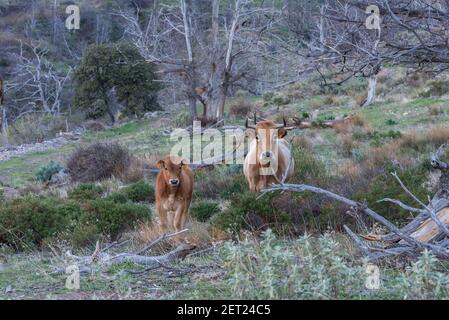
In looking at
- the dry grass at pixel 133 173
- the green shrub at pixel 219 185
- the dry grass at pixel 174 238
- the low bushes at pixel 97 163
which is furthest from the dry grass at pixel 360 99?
the dry grass at pixel 174 238

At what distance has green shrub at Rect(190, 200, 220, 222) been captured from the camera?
13039 millimetres

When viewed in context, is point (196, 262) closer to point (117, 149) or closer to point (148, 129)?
point (117, 149)

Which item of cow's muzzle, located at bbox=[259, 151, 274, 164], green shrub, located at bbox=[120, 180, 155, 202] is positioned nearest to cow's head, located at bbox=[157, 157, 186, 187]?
cow's muzzle, located at bbox=[259, 151, 274, 164]

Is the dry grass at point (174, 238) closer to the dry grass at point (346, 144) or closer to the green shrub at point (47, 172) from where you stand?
the dry grass at point (346, 144)

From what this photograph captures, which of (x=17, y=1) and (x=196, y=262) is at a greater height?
(x=17, y=1)

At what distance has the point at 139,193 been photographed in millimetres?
15586

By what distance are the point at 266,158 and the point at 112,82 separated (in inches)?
939

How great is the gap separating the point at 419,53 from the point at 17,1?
52461 mm

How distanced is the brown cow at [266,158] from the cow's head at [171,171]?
1.86m

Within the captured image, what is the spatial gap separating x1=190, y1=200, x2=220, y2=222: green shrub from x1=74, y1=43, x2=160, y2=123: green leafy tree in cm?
2365

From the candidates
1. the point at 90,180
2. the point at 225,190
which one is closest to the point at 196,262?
the point at 225,190

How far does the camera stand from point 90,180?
19359 millimetres

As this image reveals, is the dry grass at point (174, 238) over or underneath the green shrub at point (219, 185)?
over

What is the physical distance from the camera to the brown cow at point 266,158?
13875 mm
